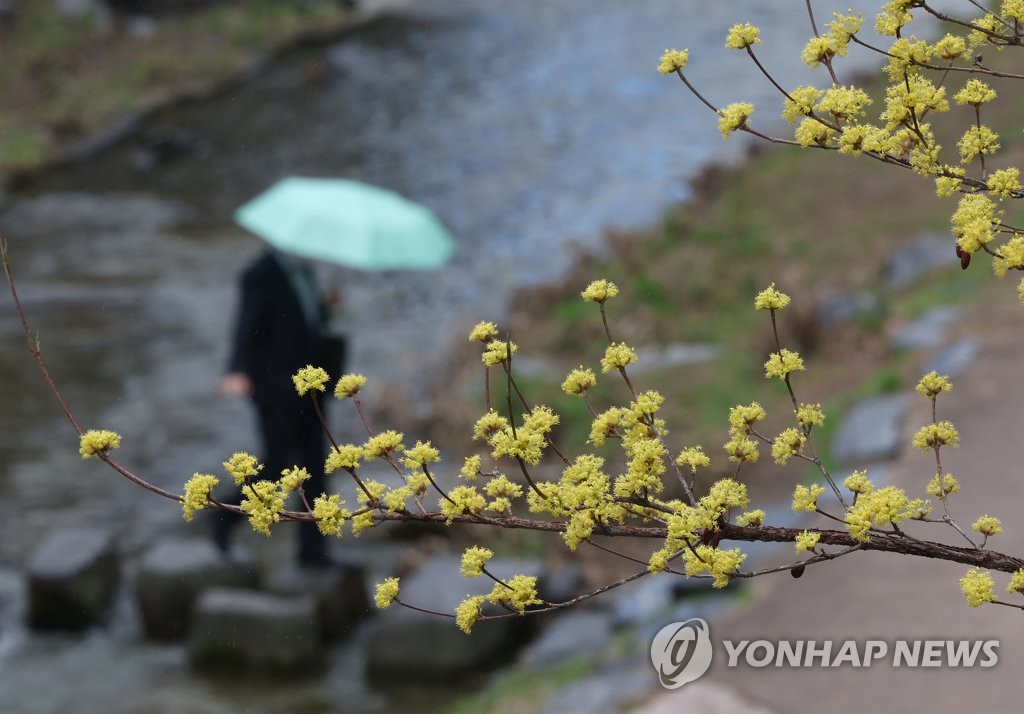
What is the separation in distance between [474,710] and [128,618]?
272 cm

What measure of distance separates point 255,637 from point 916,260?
7.40 meters

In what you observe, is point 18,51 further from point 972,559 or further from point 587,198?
point 972,559

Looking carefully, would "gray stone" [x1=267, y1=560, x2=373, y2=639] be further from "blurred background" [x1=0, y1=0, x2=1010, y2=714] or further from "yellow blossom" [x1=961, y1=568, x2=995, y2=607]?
"yellow blossom" [x1=961, y1=568, x2=995, y2=607]

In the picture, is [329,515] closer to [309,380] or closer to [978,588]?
[309,380]

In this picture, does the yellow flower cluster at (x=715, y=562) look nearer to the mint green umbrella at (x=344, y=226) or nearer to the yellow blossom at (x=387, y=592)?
the yellow blossom at (x=387, y=592)

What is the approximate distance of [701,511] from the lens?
195 cm

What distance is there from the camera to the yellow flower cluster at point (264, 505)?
76.8 inches

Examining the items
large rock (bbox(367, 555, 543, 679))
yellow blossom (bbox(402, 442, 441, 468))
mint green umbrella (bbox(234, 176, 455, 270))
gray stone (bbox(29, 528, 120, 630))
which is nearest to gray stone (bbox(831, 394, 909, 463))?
large rock (bbox(367, 555, 543, 679))

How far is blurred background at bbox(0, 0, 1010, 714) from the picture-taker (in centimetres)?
730

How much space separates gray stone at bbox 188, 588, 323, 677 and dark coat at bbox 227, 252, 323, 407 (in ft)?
3.91

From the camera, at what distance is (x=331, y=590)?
24.0 feet

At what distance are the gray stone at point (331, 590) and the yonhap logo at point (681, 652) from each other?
2.23 meters

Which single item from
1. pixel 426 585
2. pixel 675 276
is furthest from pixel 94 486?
pixel 675 276

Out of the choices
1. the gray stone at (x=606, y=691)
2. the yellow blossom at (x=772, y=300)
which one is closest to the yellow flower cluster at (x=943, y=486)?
the yellow blossom at (x=772, y=300)
